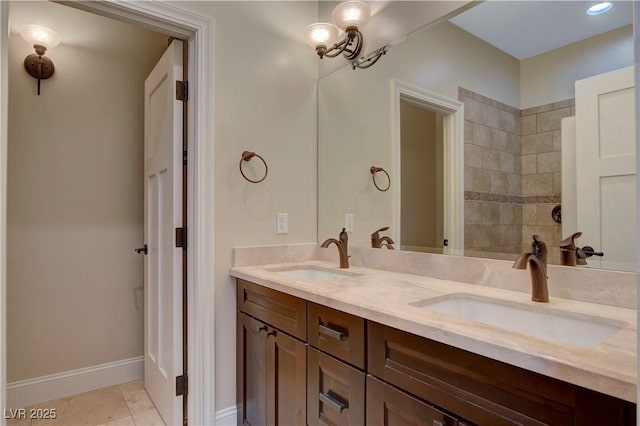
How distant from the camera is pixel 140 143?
8.10ft

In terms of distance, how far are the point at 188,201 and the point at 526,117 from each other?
1.54 metres

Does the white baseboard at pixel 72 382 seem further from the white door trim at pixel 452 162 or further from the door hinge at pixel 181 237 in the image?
the white door trim at pixel 452 162

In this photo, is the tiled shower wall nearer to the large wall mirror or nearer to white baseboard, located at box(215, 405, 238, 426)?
the large wall mirror

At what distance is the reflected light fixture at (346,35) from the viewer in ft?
5.78

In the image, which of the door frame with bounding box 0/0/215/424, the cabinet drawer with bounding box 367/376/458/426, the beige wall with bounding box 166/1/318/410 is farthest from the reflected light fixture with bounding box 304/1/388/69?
the cabinet drawer with bounding box 367/376/458/426

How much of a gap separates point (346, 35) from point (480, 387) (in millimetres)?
1750

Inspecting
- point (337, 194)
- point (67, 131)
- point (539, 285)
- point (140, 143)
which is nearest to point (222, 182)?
point (337, 194)

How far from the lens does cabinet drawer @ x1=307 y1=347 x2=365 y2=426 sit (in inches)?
42.9

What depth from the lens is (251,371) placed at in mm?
1667

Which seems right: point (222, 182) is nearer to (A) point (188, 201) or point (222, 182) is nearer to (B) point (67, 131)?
(A) point (188, 201)

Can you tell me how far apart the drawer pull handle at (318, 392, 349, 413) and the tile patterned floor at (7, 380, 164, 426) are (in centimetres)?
121

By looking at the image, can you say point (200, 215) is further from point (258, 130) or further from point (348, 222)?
point (348, 222)

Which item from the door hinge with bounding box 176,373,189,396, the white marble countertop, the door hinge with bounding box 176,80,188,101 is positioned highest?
the door hinge with bounding box 176,80,188,101

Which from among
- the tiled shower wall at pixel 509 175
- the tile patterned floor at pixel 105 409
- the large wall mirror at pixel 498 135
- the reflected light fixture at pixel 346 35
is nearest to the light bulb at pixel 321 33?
the reflected light fixture at pixel 346 35
